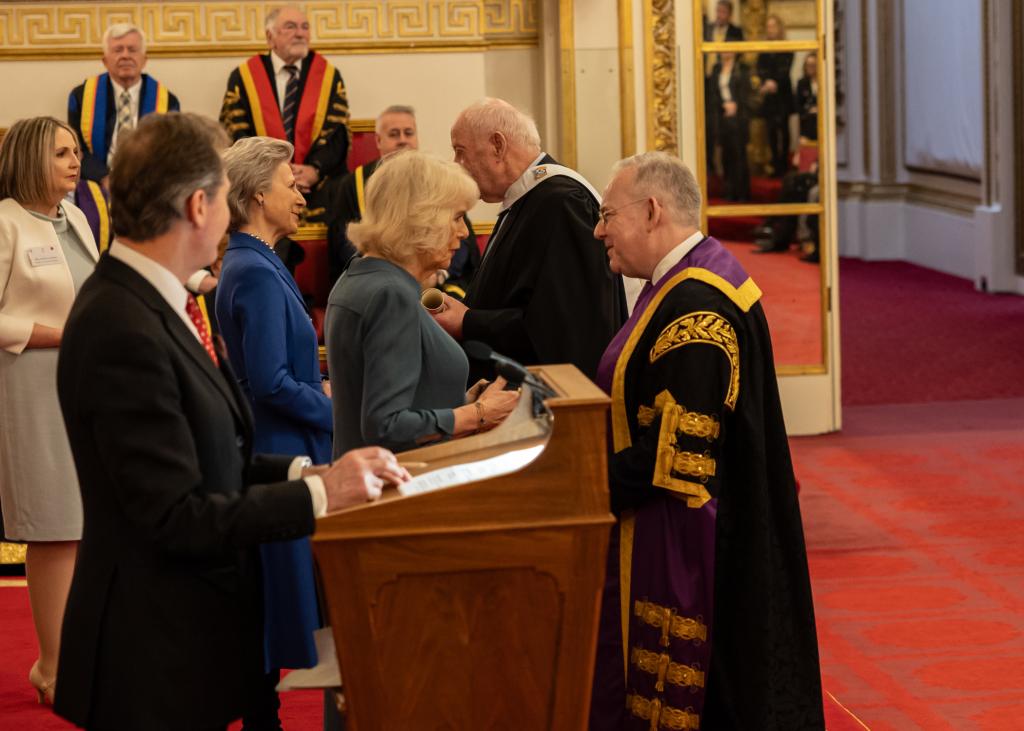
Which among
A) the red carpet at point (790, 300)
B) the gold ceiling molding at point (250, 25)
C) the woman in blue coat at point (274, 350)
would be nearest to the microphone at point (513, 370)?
the woman in blue coat at point (274, 350)

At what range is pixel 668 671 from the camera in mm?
3037

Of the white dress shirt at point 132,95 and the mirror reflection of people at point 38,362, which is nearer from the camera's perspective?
the mirror reflection of people at point 38,362

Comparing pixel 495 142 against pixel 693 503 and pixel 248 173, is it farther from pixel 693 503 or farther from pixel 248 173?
pixel 693 503

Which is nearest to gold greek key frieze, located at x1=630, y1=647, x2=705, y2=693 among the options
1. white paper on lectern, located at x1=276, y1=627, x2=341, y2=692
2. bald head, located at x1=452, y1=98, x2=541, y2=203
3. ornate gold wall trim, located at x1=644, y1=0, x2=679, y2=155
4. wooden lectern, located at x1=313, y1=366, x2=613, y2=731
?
wooden lectern, located at x1=313, y1=366, x2=613, y2=731

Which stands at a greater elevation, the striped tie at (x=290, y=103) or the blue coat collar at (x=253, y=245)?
the striped tie at (x=290, y=103)

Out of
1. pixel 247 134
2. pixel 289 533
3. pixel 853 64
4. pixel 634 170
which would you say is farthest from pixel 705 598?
pixel 853 64

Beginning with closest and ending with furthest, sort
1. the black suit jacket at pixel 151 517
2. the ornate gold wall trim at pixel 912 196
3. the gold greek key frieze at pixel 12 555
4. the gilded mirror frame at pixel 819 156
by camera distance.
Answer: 1. the black suit jacket at pixel 151 517
2. the gold greek key frieze at pixel 12 555
3. the gilded mirror frame at pixel 819 156
4. the ornate gold wall trim at pixel 912 196

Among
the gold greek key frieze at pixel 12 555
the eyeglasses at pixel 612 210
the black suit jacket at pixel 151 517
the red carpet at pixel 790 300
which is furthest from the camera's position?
the red carpet at pixel 790 300

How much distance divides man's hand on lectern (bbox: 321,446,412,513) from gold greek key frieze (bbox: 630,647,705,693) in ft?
3.52

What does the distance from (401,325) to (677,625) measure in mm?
846

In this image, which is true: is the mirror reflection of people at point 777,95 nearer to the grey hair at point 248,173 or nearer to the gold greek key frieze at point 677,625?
the grey hair at point 248,173

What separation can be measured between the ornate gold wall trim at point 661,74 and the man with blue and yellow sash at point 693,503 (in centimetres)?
463

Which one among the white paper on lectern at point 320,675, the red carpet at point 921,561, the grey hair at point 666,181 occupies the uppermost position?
the grey hair at point 666,181

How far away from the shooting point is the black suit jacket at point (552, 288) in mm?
4023
